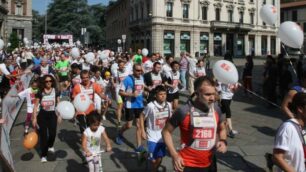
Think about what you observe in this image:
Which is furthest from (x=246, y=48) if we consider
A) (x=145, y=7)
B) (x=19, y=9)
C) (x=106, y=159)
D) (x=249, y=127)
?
(x=106, y=159)

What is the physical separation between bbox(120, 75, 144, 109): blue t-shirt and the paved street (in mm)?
965

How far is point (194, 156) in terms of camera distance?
373cm

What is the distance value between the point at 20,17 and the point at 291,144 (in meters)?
68.1

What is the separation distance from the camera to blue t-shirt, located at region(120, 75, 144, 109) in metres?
7.38

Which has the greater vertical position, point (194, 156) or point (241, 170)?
point (194, 156)

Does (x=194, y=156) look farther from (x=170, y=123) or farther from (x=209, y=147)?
(x=170, y=123)

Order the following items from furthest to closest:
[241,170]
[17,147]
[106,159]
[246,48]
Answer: [246,48], [17,147], [106,159], [241,170]

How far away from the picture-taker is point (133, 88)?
738 cm

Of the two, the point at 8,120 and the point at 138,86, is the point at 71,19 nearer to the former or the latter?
the point at 8,120

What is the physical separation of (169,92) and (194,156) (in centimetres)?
573

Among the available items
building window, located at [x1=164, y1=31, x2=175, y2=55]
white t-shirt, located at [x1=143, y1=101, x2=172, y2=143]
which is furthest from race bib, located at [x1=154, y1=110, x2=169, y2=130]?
building window, located at [x1=164, y1=31, x2=175, y2=55]

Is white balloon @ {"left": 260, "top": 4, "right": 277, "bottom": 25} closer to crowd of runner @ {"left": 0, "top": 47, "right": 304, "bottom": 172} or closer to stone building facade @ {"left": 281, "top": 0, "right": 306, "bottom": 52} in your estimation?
crowd of runner @ {"left": 0, "top": 47, "right": 304, "bottom": 172}

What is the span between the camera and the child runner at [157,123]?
5.43 m

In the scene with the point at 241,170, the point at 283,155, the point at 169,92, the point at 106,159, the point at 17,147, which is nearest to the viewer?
the point at 283,155
